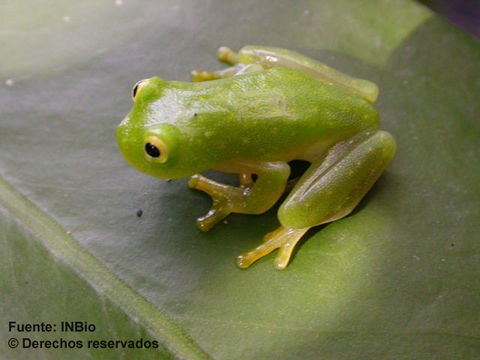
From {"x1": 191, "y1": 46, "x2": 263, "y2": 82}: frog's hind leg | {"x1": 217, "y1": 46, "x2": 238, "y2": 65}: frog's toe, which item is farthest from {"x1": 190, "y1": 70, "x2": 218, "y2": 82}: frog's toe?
{"x1": 217, "y1": 46, "x2": 238, "y2": 65}: frog's toe

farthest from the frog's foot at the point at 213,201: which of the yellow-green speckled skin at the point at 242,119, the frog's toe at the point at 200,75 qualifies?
the frog's toe at the point at 200,75

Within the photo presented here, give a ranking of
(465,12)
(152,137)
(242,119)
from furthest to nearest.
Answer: (465,12)
(242,119)
(152,137)

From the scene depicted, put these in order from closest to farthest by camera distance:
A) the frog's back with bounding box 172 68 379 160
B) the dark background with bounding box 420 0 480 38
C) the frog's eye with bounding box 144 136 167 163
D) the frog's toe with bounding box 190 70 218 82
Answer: the frog's eye with bounding box 144 136 167 163
the frog's back with bounding box 172 68 379 160
the frog's toe with bounding box 190 70 218 82
the dark background with bounding box 420 0 480 38

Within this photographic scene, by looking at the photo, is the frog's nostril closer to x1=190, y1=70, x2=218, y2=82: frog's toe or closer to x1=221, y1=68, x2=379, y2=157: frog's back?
x1=221, y1=68, x2=379, y2=157: frog's back

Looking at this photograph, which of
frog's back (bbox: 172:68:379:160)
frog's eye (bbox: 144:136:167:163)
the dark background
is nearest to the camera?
frog's eye (bbox: 144:136:167:163)

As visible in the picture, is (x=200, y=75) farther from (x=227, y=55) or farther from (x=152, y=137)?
(x=152, y=137)

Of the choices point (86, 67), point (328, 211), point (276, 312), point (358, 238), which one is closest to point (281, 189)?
point (328, 211)

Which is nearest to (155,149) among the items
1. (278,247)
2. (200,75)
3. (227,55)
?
(278,247)
